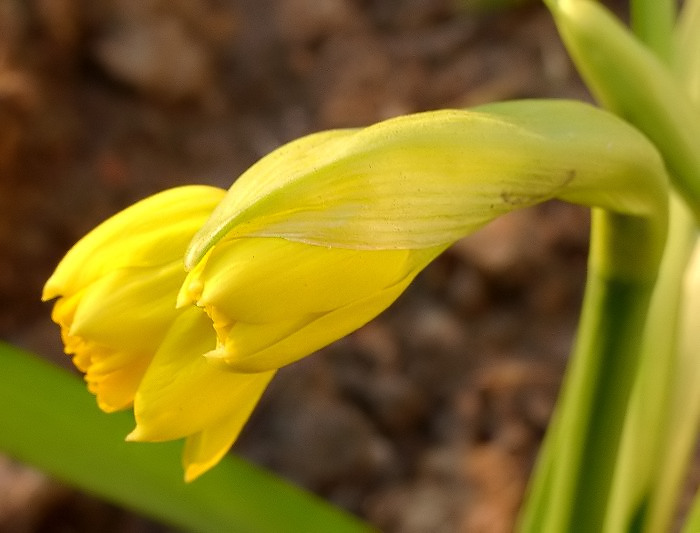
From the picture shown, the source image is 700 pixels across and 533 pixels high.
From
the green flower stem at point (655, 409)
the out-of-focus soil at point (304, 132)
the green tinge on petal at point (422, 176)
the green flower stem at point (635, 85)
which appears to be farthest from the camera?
the out-of-focus soil at point (304, 132)

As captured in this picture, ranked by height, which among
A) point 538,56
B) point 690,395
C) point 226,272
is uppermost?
point 226,272

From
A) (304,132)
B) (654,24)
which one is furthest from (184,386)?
(304,132)

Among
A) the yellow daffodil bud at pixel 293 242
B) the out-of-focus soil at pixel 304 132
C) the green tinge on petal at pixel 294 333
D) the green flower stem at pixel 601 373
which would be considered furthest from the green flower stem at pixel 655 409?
the out-of-focus soil at pixel 304 132

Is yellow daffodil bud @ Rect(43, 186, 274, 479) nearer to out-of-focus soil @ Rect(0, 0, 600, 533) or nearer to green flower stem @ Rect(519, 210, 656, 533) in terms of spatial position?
green flower stem @ Rect(519, 210, 656, 533)

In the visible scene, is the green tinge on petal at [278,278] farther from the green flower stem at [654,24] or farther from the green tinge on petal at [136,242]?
the green flower stem at [654,24]

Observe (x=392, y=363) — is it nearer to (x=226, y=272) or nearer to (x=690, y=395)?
(x=690, y=395)

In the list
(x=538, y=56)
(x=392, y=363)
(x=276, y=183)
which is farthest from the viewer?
(x=538, y=56)

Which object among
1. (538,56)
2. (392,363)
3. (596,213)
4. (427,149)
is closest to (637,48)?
(596,213)
